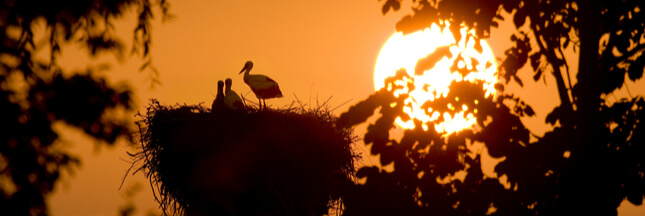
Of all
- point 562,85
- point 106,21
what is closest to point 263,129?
point 562,85

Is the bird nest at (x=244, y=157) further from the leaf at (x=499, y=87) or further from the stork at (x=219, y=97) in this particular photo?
the leaf at (x=499, y=87)

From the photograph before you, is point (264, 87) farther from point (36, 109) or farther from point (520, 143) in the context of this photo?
point (36, 109)

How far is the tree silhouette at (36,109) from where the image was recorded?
138 inches

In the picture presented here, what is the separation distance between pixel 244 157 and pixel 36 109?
21.6ft

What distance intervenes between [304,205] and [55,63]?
6.70m

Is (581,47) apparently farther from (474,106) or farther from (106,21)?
(106,21)

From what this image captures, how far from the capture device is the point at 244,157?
10133mm

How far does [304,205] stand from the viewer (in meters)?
10.4

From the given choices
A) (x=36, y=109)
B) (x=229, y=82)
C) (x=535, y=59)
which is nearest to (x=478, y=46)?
(x=535, y=59)

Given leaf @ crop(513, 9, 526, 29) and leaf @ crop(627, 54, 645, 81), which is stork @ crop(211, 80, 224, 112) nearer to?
leaf @ crop(513, 9, 526, 29)

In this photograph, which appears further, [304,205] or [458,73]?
[304,205]

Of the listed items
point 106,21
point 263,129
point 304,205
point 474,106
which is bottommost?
point 474,106

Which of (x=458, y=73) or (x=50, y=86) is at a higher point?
(x=458, y=73)

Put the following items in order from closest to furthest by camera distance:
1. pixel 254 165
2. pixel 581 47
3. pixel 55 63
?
pixel 55 63 → pixel 581 47 → pixel 254 165
